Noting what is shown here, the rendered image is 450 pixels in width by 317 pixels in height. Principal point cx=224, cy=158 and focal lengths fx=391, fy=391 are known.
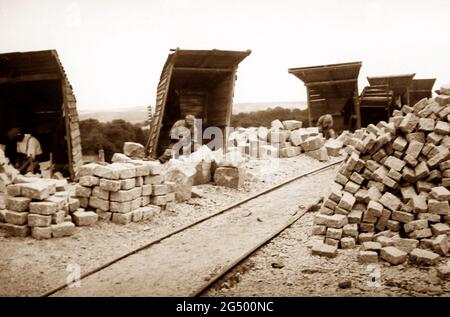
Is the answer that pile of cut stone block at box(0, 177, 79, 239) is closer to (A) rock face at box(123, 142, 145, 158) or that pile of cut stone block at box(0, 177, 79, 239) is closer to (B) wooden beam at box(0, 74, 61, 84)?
(A) rock face at box(123, 142, 145, 158)

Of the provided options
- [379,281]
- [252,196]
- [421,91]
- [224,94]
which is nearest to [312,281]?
[379,281]

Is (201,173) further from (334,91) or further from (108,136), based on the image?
(334,91)

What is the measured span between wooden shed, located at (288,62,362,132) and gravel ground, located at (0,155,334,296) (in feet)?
24.9

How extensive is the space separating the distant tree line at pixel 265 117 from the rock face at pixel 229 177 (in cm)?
1440

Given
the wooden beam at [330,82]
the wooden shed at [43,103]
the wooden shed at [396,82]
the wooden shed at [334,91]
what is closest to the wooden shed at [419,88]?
the wooden shed at [396,82]

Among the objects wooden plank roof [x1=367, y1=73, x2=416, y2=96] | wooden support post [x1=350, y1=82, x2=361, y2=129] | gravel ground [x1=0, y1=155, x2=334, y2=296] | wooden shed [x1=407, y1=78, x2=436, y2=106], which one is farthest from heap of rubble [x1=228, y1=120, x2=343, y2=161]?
wooden shed [x1=407, y1=78, x2=436, y2=106]

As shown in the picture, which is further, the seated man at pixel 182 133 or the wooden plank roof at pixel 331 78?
the wooden plank roof at pixel 331 78

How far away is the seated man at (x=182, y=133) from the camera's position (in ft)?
37.8

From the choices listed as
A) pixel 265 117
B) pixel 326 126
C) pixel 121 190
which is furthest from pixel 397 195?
pixel 265 117

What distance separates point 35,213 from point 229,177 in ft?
15.8

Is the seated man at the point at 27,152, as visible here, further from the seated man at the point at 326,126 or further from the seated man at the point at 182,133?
the seated man at the point at 326,126

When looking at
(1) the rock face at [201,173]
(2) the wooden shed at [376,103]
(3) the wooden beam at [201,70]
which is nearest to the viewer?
(1) the rock face at [201,173]

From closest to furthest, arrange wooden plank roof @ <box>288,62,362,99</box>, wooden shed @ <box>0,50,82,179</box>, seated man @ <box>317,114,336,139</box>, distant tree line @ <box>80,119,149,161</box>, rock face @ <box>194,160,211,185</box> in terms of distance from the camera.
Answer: wooden shed @ <box>0,50,82,179</box>, rock face @ <box>194,160,211,185</box>, wooden plank roof @ <box>288,62,362,99</box>, distant tree line @ <box>80,119,149,161</box>, seated man @ <box>317,114,336,139</box>

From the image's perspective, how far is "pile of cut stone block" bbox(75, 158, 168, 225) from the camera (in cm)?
700
